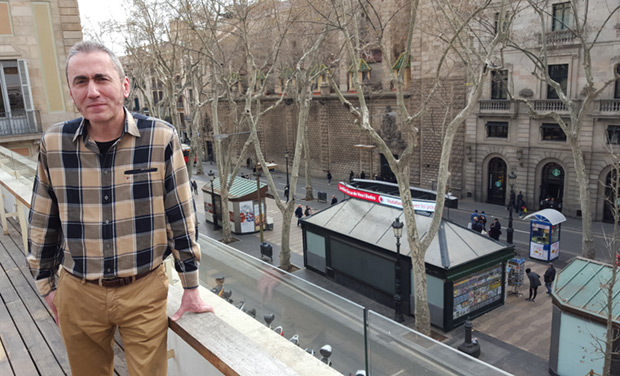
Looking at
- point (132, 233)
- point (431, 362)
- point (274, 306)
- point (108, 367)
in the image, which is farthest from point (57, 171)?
point (431, 362)

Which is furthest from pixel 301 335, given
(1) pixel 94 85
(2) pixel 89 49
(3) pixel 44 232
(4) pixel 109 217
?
(2) pixel 89 49

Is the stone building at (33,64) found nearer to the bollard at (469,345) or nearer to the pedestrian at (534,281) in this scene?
the bollard at (469,345)

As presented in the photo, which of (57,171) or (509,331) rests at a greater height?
(57,171)

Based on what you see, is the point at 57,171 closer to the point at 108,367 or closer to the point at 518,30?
the point at 108,367

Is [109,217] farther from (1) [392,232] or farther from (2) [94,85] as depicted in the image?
(1) [392,232]

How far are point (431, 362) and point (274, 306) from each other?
0.99 meters

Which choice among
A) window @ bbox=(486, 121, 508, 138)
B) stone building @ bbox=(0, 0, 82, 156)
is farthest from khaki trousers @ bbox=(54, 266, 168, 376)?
window @ bbox=(486, 121, 508, 138)

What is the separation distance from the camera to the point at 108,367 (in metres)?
2.68

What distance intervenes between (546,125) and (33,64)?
2417cm

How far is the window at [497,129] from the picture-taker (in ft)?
96.2

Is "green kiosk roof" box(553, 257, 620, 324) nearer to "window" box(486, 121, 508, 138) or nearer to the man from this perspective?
the man

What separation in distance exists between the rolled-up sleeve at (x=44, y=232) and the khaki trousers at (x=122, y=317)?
0.10 metres

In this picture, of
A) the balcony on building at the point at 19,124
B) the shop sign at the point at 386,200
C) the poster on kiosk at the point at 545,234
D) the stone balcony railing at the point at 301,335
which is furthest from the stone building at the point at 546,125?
the stone balcony railing at the point at 301,335

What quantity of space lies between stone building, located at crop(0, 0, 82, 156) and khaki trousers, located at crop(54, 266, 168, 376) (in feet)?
60.3
